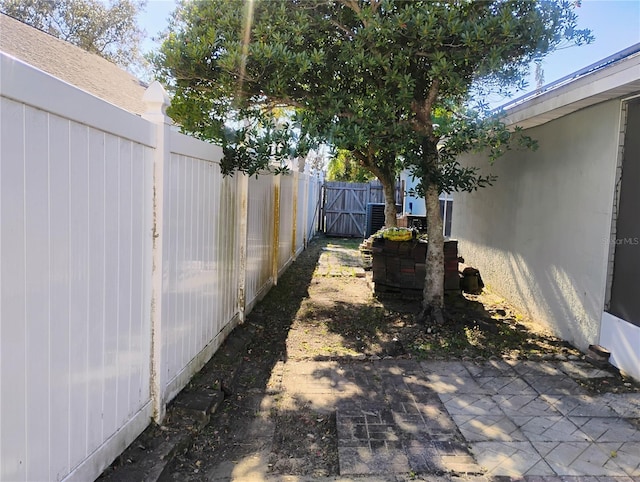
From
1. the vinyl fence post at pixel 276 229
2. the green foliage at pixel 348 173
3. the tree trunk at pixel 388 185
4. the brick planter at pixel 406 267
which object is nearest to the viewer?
the brick planter at pixel 406 267

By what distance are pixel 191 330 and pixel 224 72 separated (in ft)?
9.40

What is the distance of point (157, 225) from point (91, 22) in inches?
735

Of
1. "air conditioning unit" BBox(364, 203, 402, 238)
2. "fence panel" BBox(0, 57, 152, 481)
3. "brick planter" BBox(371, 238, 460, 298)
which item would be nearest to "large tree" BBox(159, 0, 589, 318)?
"brick planter" BBox(371, 238, 460, 298)

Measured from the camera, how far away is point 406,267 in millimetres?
7047

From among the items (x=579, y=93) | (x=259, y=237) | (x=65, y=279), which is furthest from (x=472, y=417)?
(x=259, y=237)

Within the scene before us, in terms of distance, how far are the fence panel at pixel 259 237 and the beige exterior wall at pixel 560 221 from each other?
3.63 metres

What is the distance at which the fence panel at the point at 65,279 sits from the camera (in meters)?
1.70

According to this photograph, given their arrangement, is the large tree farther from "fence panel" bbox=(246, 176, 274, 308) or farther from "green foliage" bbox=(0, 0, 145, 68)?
"green foliage" bbox=(0, 0, 145, 68)

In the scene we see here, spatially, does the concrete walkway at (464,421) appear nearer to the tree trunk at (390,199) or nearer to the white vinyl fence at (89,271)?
the white vinyl fence at (89,271)

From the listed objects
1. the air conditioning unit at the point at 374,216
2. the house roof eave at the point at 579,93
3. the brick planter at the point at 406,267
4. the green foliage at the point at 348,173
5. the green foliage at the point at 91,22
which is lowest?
the brick planter at the point at 406,267

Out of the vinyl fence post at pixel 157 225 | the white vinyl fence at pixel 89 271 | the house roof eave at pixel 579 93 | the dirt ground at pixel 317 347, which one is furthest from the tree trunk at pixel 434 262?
the vinyl fence post at pixel 157 225

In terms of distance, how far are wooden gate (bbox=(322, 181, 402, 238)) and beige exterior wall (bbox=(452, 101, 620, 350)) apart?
32.3 feet

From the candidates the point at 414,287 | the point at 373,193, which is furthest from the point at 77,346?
the point at 373,193

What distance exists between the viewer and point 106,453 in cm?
247
